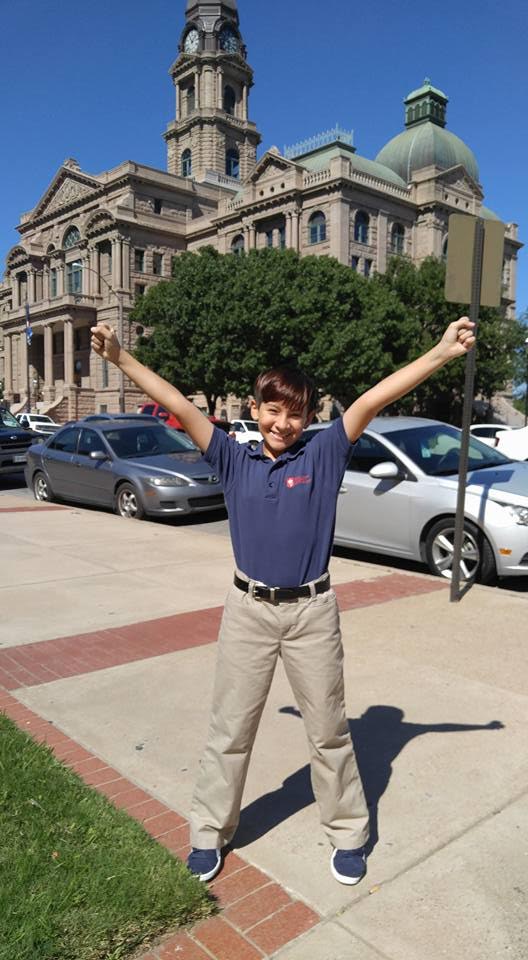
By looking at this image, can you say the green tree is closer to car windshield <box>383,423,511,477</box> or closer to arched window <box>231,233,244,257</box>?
arched window <box>231,233,244,257</box>

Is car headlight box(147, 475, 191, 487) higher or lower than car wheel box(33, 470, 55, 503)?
higher

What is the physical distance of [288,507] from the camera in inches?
98.4

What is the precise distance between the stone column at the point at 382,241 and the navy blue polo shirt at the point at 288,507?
56.7 meters

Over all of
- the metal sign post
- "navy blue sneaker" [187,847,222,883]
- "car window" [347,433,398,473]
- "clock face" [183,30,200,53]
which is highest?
"clock face" [183,30,200,53]

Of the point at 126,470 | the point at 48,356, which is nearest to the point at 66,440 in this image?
the point at 126,470

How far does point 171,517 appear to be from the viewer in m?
11.9

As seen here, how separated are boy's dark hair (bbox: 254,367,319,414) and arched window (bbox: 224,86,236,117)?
85.3 metres

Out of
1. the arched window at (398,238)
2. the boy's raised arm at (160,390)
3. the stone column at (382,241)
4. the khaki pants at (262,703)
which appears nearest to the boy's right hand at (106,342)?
the boy's raised arm at (160,390)

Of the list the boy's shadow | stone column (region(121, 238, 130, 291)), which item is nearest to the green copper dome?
stone column (region(121, 238, 130, 291))

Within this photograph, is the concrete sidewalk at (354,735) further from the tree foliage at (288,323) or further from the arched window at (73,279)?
the arched window at (73,279)

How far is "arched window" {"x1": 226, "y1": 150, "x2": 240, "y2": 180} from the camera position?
7800 centimetres

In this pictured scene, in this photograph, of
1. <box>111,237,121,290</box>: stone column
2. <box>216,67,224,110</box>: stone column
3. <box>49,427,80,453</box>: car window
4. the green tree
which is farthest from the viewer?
<box>216,67,224,110</box>: stone column

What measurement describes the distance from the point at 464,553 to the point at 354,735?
3.69 m

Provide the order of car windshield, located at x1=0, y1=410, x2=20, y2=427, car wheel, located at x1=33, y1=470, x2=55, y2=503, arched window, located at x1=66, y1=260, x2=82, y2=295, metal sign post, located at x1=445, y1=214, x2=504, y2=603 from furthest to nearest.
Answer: arched window, located at x1=66, y1=260, x2=82, y2=295, car windshield, located at x1=0, y1=410, x2=20, y2=427, car wheel, located at x1=33, y1=470, x2=55, y2=503, metal sign post, located at x1=445, y1=214, x2=504, y2=603
